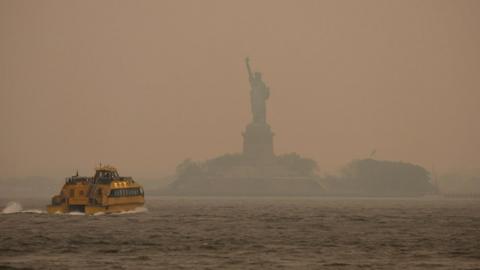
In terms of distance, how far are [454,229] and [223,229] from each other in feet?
88.5

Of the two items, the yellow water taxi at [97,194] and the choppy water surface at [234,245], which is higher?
the yellow water taxi at [97,194]

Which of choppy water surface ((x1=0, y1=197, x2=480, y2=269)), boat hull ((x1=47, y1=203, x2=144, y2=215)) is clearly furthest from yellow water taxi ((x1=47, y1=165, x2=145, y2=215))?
choppy water surface ((x1=0, y1=197, x2=480, y2=269))

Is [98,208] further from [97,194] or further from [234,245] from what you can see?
[234,245]

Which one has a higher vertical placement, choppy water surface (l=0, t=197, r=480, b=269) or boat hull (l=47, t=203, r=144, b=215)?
boat hull (l=47, t=203, r=144, b=215)

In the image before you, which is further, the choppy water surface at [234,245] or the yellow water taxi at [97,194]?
the yellow water taxi at [97,194]

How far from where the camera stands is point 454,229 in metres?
105

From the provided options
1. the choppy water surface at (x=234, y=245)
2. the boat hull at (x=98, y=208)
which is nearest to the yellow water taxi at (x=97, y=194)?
the boat hull at (x=98, y=208)

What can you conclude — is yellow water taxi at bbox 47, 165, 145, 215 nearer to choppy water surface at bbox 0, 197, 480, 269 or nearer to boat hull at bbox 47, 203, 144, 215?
boat hull at bbox 47, 203, 144, 215

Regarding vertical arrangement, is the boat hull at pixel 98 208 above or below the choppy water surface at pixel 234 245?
above

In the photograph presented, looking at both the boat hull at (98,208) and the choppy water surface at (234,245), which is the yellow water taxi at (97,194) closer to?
the boat hull at (98,208)

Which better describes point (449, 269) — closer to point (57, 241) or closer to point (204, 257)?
point (204, 257)

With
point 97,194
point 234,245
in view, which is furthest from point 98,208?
point 234,245

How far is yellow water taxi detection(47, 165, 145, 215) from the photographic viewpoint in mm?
126438

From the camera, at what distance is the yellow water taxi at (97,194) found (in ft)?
415
